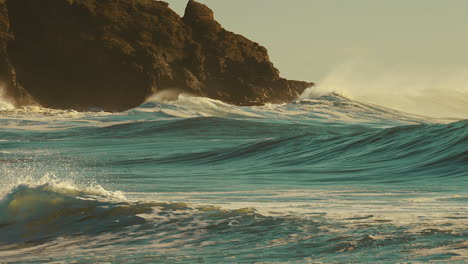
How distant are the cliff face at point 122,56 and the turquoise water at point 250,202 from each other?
6846 centimetres

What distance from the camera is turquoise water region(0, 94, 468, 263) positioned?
299 inches

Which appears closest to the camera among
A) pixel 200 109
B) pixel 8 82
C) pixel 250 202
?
pixel 250 202

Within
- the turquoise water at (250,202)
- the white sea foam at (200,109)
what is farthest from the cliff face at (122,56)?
the turquoise water at (250,202)

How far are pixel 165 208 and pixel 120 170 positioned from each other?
8.92 m

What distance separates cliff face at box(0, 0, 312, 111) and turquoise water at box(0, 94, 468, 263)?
68.5 meters

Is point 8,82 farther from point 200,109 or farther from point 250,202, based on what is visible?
point 250,202

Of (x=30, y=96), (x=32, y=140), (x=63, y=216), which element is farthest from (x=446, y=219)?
(x=30, y=96)

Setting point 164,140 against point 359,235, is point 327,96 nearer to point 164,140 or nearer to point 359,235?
point 164,140

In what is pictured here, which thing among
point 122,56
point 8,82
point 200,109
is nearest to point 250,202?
point 200,109

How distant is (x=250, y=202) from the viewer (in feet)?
35.4

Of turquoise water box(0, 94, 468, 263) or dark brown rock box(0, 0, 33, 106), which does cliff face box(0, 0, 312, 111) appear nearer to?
dark brown rock box(0, 0, 33, 106)

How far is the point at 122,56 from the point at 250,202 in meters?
87.4

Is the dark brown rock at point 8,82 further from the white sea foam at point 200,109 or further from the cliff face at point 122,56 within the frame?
the white sea foam at point 200,109

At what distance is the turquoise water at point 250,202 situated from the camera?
24.9 feet
